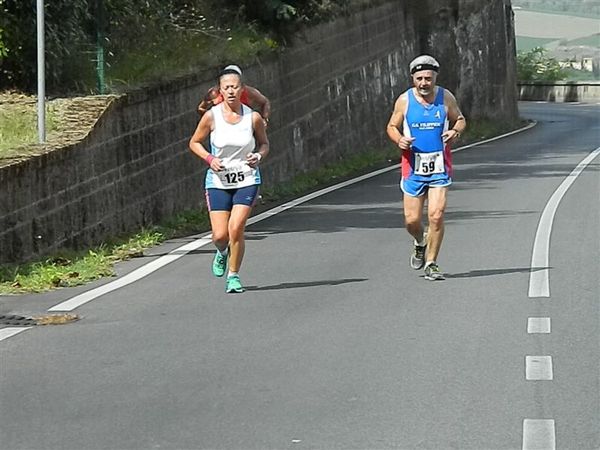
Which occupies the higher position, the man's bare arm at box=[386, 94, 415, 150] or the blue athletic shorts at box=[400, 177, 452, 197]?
the man's bare arm at box=[386, 94, 415, 150]

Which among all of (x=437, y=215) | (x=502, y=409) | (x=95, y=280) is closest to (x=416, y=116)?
(x=437, y=215)

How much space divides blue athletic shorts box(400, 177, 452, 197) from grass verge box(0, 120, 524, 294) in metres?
2.63

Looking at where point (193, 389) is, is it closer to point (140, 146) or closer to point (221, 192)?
point (221, 192)

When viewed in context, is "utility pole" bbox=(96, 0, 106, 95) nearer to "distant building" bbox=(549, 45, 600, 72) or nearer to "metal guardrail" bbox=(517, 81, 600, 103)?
"metal guardrail" bbox=(517, 81, 600, 103)

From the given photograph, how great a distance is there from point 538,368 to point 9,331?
3510 millimetres

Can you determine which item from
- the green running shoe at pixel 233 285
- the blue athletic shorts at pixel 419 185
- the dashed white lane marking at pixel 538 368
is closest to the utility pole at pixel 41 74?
the green running shoe at pixel 233 285

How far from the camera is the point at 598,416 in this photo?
7164 mm

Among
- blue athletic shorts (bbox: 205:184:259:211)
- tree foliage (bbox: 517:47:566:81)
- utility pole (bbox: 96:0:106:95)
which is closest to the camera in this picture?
blue athletic shorts (bbox: 205:184:259:211)

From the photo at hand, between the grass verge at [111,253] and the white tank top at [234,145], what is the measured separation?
1636 mm

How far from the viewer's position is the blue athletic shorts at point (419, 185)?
12461mm

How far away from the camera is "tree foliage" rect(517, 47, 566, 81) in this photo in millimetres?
89375

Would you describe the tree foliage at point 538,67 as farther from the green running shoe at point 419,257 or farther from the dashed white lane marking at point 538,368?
the dashed white lane marking at point 538,368

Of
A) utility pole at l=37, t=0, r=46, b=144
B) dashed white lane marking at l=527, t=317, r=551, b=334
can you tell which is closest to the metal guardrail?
utility pole at l=37, t=0, r=46, b=144

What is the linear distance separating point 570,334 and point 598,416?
91.2 inches
